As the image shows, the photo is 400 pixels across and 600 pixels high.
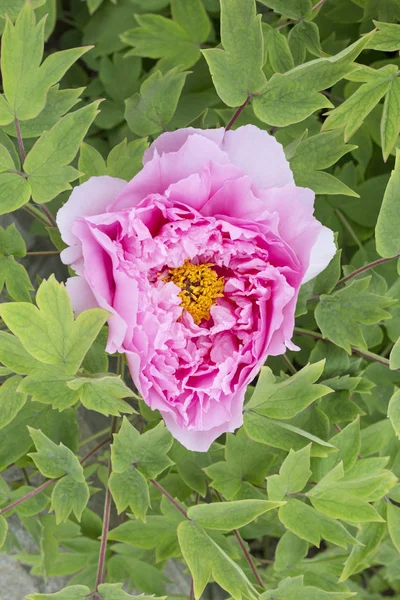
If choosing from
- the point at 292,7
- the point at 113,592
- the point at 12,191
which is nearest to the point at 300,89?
the point at 292,7

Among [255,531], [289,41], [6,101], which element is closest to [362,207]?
[289,41]

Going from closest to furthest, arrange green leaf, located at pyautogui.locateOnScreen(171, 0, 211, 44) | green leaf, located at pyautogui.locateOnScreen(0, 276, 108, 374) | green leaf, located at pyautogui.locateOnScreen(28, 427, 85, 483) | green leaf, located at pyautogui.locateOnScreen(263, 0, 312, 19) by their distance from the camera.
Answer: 1. green leaf, located at pyautogui.locateOnScreen(0, 276, 108, 374)
2. green leaf, located at pyautogui.locateOnScreen(28, 427, 85, 483)
3. green leaf, located at pyautogui.locateOnScreen(263, 0, 312, 19)
4. green leaf, located at pyautogui.locateOnScreen(171, 0, 211, 44)

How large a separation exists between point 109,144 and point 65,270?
0.21m

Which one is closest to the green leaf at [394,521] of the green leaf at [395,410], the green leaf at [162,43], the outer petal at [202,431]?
the green leaf at [395,410]

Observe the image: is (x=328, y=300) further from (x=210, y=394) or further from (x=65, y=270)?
(x=65, y=270)

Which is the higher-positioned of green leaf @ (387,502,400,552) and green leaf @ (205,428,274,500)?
green leaf @ (205,428,274,500)

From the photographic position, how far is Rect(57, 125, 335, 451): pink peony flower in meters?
0.56

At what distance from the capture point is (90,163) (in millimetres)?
676

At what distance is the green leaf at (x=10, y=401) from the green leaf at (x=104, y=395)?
79 millimetres

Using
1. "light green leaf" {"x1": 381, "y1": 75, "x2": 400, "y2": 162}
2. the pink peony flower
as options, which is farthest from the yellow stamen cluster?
"light green leaf" {"x1": 381, "y1": 75, "x2": 400, "y2": 162}

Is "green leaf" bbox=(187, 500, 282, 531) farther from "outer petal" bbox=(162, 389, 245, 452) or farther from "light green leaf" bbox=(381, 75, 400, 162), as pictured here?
"light green leaf" bbox=(381, 75, 400, 162)

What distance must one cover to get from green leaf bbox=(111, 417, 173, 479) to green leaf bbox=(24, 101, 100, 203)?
0.22 metres

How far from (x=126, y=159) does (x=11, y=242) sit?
0.47 ft

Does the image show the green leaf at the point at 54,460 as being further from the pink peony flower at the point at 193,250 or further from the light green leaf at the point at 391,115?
the light green leaf at the point at 391,115
